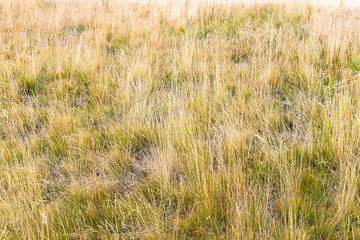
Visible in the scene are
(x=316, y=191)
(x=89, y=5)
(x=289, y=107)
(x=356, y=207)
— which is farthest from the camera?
(x=89, y=5)

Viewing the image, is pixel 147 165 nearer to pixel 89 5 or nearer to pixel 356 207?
pixel 356 207

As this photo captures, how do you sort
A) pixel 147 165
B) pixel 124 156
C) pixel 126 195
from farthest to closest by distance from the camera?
pixel 124 156 → pixel 147 165 → pixel 126 195

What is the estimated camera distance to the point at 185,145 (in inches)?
73.7

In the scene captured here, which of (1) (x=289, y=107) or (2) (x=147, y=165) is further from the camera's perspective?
(1) (x=289, y=107)

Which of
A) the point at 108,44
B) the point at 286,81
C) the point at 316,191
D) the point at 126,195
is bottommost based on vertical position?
the point at 126,195

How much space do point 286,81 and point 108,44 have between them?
3276mm

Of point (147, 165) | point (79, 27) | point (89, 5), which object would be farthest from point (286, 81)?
point (89, 5)

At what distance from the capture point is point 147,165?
189cm

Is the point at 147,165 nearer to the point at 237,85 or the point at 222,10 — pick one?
the point at 237,85

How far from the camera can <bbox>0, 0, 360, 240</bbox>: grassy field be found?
4.46ft

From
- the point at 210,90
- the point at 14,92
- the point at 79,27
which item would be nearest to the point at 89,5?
the point at 79,27

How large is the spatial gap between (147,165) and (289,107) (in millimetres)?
1591

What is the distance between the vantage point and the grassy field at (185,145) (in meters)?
1.36

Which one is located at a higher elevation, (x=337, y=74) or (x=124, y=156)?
(x=337, y=74)
